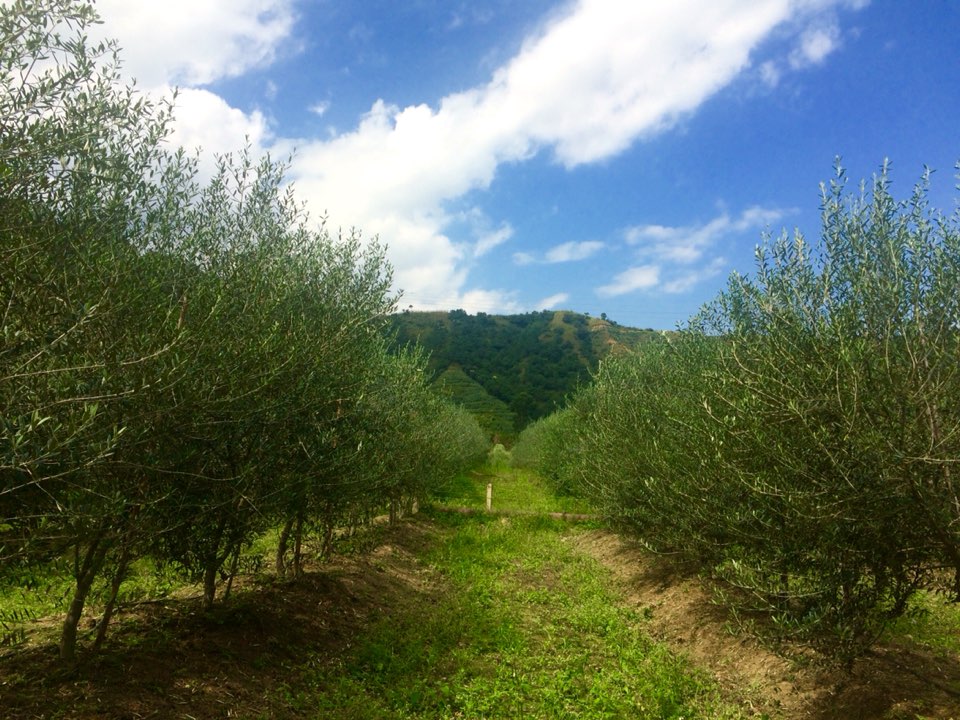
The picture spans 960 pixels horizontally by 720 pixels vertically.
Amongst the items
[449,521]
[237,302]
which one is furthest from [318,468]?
[449,521]

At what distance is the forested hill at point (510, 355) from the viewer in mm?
102562

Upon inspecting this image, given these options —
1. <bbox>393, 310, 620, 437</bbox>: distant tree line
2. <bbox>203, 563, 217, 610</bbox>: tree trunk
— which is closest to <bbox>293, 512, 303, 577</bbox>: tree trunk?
<bbox>203, 563, 217, 610</bbox>: tree trunk

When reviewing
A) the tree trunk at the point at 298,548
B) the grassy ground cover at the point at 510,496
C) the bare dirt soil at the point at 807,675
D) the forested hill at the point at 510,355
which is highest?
the forested hill at the point at 510,355

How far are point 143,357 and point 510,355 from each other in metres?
125

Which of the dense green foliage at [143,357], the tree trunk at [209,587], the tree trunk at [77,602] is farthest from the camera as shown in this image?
the tree trunk at [209,587]

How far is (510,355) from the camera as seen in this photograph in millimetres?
130500

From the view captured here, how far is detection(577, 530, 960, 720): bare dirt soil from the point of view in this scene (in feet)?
29.7

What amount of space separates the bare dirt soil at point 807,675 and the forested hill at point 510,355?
71356 millimetres

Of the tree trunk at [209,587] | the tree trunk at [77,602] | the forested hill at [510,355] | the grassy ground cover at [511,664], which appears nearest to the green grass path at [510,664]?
the grassy ground cover at [511,664]

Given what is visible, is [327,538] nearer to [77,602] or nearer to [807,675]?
[77,602]

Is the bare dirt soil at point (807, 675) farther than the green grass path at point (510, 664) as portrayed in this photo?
No

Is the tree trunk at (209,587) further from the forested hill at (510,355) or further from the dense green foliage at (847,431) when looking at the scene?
the forested hill at (510,355)

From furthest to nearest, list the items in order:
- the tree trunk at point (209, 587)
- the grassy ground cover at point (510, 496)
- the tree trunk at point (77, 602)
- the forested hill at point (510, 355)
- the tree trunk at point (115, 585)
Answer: the forested hill at point (510, 355), the grassy ground cover at point (510, 496), the tree trunk at point (209, 587), the tree trunk at point (115, 585), the tree trunk at point (77, 602)

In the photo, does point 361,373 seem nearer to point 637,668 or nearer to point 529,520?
point 637,668
